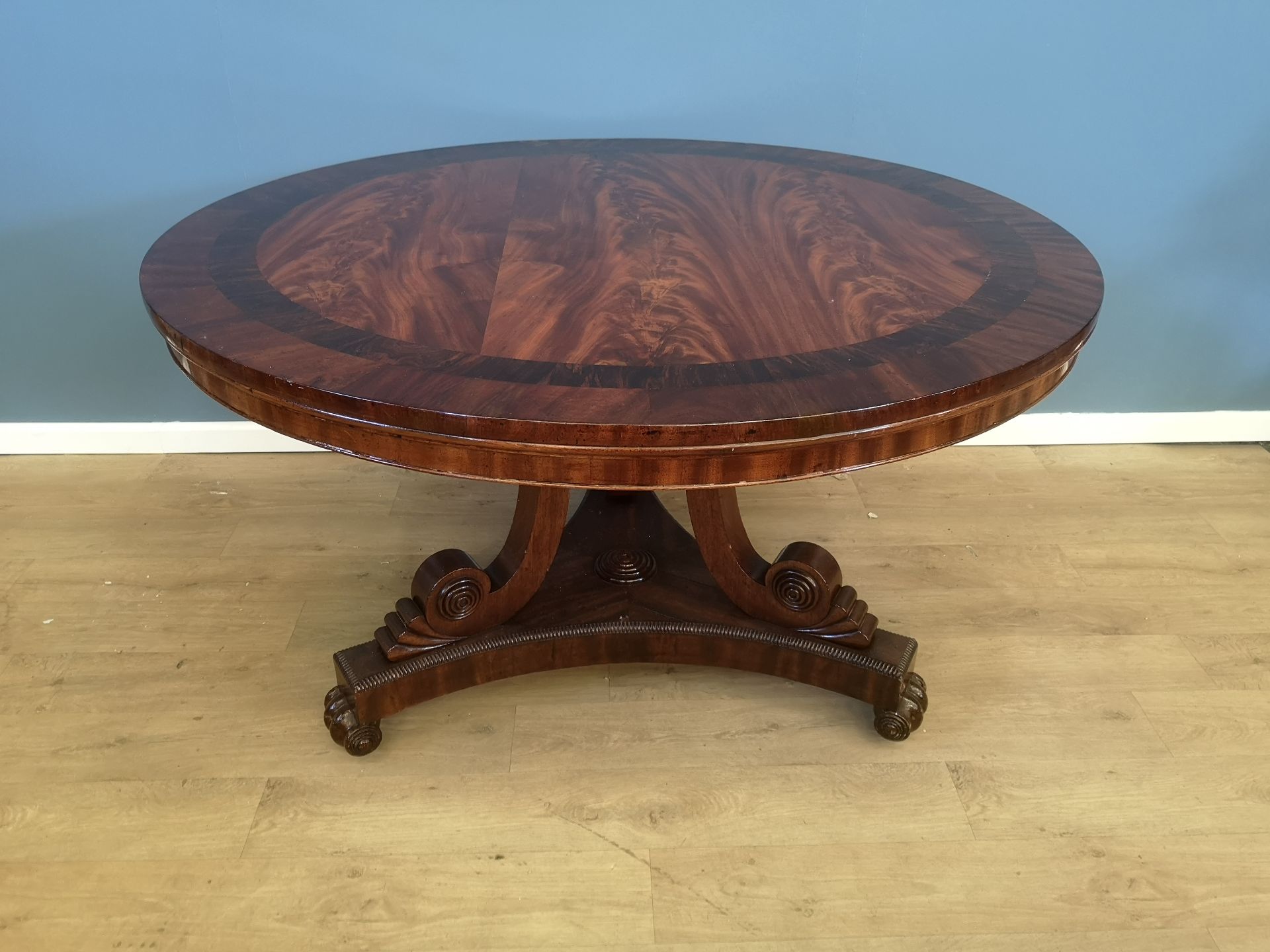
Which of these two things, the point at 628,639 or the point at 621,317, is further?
the point at 628,639

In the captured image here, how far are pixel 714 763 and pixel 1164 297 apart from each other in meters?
1.71

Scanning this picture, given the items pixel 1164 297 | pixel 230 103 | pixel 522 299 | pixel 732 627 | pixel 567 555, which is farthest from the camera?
pixel 1164 297

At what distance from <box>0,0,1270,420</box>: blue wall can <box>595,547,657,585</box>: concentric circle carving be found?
100 cm

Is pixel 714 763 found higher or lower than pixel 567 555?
lower

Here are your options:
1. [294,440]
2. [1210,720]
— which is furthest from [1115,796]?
[294,440]

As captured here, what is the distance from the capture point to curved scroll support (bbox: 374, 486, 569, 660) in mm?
1724

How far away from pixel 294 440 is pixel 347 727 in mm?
1051

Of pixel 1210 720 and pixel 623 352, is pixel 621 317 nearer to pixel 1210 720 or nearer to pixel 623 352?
pixel 623 352

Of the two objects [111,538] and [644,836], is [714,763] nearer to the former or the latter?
[644,836]

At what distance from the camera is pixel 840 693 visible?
1875mm

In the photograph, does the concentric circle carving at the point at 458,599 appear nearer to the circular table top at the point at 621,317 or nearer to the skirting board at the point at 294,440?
the circular table top at the point at 621,317

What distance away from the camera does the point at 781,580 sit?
5.84ft

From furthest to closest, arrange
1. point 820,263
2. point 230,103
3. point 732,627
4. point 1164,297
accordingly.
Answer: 1. point 1164,297
2. point 230,103
3. point 732,627
4. point 820,263

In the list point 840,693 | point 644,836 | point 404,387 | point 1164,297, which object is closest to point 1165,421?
point 1164,297
